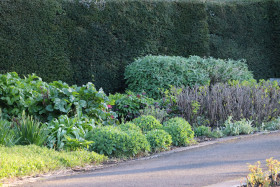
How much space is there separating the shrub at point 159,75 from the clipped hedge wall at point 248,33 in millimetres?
3315

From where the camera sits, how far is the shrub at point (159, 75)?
10.7m

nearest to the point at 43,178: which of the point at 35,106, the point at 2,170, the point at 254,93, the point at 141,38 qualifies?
the point at 2,170

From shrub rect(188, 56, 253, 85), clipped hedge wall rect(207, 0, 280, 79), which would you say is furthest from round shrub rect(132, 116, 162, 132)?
clipped hedge wall rect(207, 0, 280, 79)

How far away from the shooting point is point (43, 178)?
5160 mm

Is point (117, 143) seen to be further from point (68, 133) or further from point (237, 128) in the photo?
point (237, 128)

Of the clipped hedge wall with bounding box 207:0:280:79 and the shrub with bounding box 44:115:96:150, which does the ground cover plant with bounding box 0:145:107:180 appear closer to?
the shrub with bounding box 44:115:96:150

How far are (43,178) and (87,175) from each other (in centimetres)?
54

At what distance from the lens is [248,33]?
15.1 meters

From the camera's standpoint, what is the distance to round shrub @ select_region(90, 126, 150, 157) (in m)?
6.23

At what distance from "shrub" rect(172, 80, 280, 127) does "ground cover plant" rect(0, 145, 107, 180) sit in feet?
9.90

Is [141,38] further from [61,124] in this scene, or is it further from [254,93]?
[61,124]

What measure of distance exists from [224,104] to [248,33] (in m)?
7.09

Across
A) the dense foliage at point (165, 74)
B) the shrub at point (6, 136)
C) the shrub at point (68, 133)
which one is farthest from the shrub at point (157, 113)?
the shrub at point (6, 136)

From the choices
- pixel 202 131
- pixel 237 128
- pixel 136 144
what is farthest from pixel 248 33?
pixel 136 144
